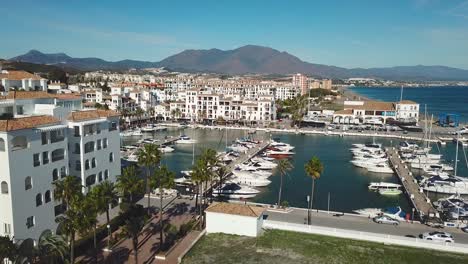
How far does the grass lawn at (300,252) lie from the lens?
91.4 feet

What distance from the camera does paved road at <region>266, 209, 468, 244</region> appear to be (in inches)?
1375

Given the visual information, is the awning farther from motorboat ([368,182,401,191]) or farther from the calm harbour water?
motorboat ([368,182,401,191])

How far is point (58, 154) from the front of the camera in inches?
1256

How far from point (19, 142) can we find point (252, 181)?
3414 centimetres

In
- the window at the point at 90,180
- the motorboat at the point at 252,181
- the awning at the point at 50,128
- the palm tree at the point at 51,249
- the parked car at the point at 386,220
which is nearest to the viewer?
the palm tree at the point at 51,249

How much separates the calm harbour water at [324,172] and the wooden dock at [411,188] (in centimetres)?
135

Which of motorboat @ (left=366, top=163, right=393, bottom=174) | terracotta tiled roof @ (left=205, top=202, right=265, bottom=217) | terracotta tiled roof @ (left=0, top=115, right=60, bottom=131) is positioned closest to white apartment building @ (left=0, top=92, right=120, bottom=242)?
terracotta tiled roof @ (left=0, top=115, right=60, bottom=131)

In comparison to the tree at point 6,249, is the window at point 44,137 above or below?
above

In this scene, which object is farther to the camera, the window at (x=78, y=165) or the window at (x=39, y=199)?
the window at (x=78, y=165)

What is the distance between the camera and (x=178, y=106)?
129250mm

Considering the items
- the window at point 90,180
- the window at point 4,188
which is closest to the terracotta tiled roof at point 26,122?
the window at point 4,188

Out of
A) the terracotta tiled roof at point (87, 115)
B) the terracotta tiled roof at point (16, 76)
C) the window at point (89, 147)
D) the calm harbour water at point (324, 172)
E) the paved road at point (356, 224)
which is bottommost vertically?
the calm harbour water at point (324, 172)

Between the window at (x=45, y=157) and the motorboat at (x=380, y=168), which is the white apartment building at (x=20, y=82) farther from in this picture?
the motorboat at (x=380, y=168)

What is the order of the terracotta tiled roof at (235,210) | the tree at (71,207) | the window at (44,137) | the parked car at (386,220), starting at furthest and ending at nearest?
the parked car at (386,220) < the terracotta tiled roof at (235,210) < the window at (44,137) < the tree at (71,207)
